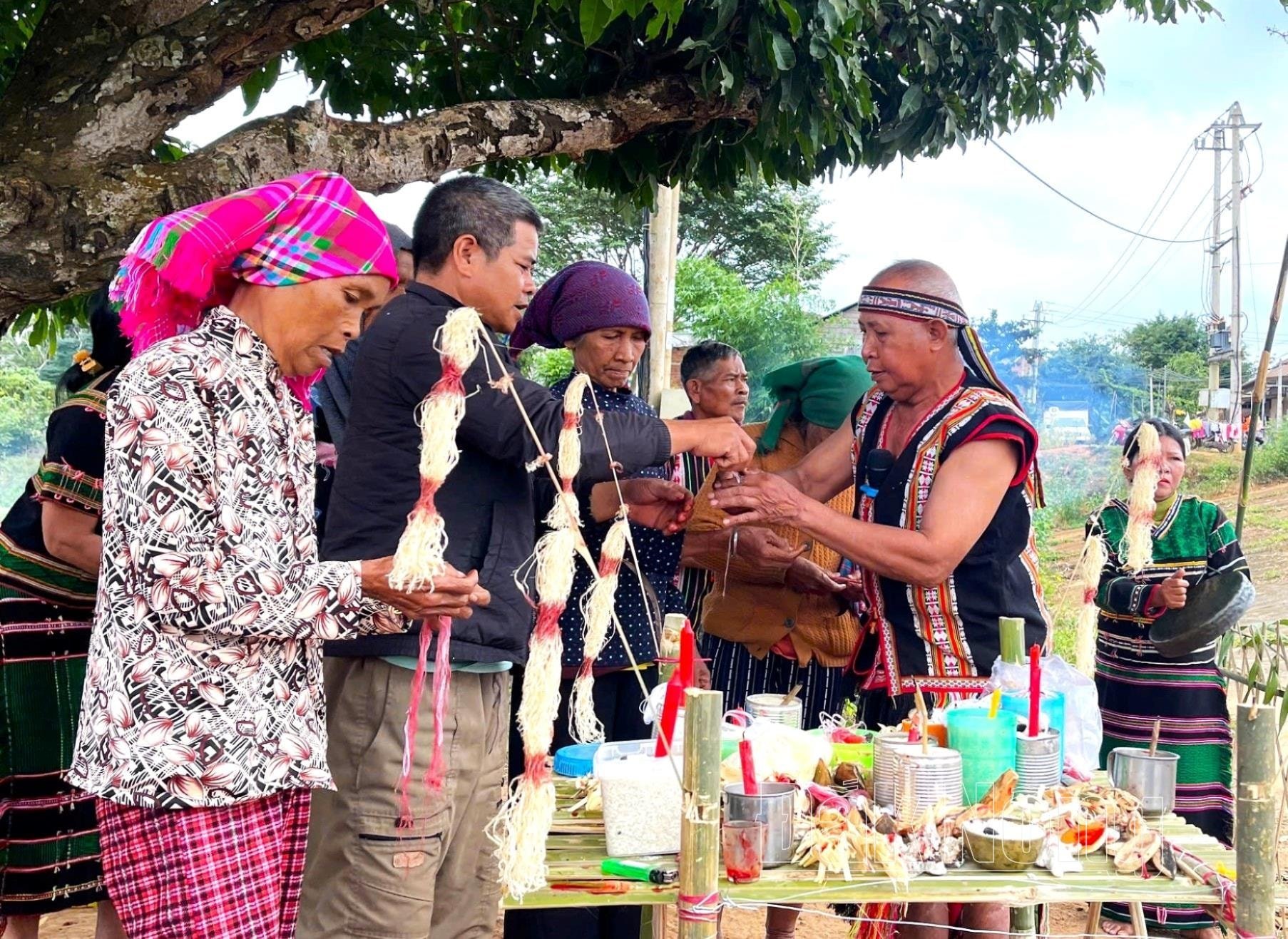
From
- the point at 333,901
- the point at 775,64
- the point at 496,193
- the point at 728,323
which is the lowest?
the point at 333,901

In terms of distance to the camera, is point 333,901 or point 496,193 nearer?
point 333,901

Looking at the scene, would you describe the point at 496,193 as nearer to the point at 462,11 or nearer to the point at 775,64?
the point at 775,64

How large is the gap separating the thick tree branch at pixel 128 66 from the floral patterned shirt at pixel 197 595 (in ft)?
4.57

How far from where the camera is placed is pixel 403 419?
2.49 m

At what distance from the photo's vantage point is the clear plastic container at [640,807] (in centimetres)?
225

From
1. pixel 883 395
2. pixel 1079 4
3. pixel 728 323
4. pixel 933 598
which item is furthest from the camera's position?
pixel 728 323

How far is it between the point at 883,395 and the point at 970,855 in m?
1.64

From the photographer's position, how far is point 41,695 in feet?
9.98

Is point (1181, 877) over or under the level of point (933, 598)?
under

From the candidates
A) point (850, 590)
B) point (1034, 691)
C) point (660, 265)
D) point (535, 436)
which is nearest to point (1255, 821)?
point (1034, 691)

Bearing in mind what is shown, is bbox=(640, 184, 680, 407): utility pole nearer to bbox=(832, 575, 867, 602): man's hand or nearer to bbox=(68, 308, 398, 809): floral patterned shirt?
bbox=(832, 575, 867, 602): man's hand

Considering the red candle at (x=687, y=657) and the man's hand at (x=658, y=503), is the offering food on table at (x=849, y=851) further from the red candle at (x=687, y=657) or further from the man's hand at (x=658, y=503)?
the man's hand at (x=658, y=503)

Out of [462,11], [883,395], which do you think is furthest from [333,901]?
[462,11]

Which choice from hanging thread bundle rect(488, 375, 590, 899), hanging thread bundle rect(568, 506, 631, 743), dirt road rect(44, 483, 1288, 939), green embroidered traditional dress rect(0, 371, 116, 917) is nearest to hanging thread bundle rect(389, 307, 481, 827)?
hanging thread bundle rect(488, 375, 590, 899)
